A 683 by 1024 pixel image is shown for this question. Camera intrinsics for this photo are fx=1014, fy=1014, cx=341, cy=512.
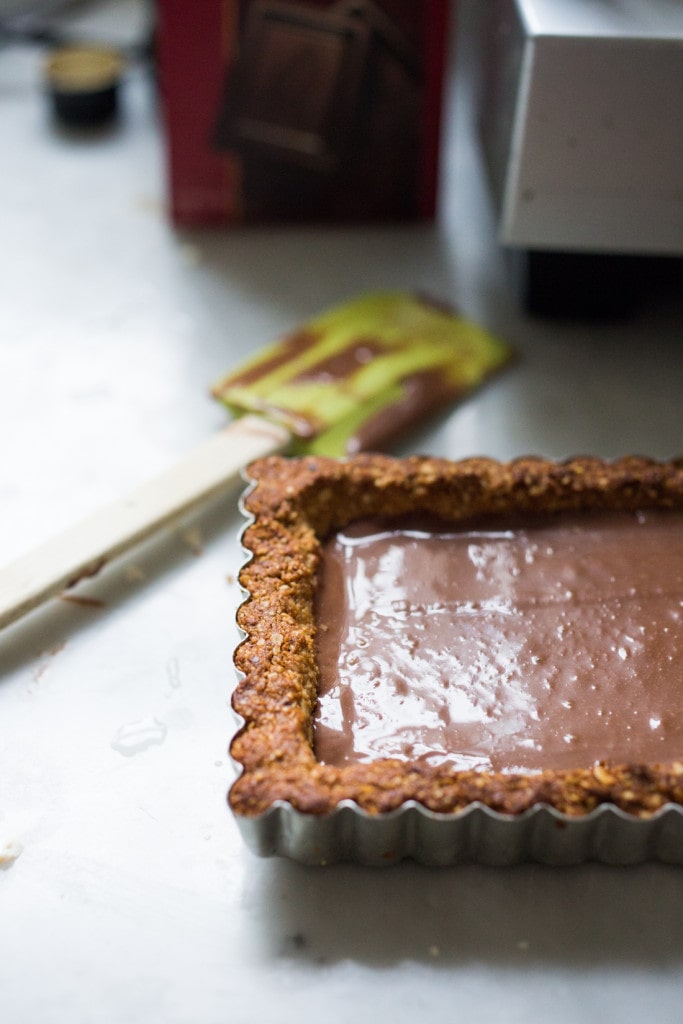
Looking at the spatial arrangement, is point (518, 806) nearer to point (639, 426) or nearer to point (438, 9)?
point (639, 426)

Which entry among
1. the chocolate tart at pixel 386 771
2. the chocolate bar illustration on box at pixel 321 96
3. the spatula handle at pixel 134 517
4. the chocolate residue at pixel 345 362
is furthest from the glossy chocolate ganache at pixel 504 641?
the chocolate bar illustration on box at pixel 321 96

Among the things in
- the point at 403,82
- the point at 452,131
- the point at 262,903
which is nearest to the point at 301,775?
the point at 262,903

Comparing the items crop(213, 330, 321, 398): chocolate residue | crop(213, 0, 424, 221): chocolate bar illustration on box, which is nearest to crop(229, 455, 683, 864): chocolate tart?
crop(213, 330, 321, 398): chocolate residue

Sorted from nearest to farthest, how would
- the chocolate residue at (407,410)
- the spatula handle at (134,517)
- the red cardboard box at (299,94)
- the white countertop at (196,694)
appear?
the white countertop at (196,694)
the spatula handle at (134,517)
the chocolate residue at (407,410)
the red cardboard box at (299,94)

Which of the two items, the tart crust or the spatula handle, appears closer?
the tart crust

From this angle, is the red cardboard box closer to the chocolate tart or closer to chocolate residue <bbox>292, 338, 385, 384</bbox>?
chocolate residue <bbox>292, 338, 385, 384</bbox>

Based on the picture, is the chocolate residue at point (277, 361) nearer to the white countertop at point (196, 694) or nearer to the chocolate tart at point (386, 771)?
the white countertop at point (196, 694)
